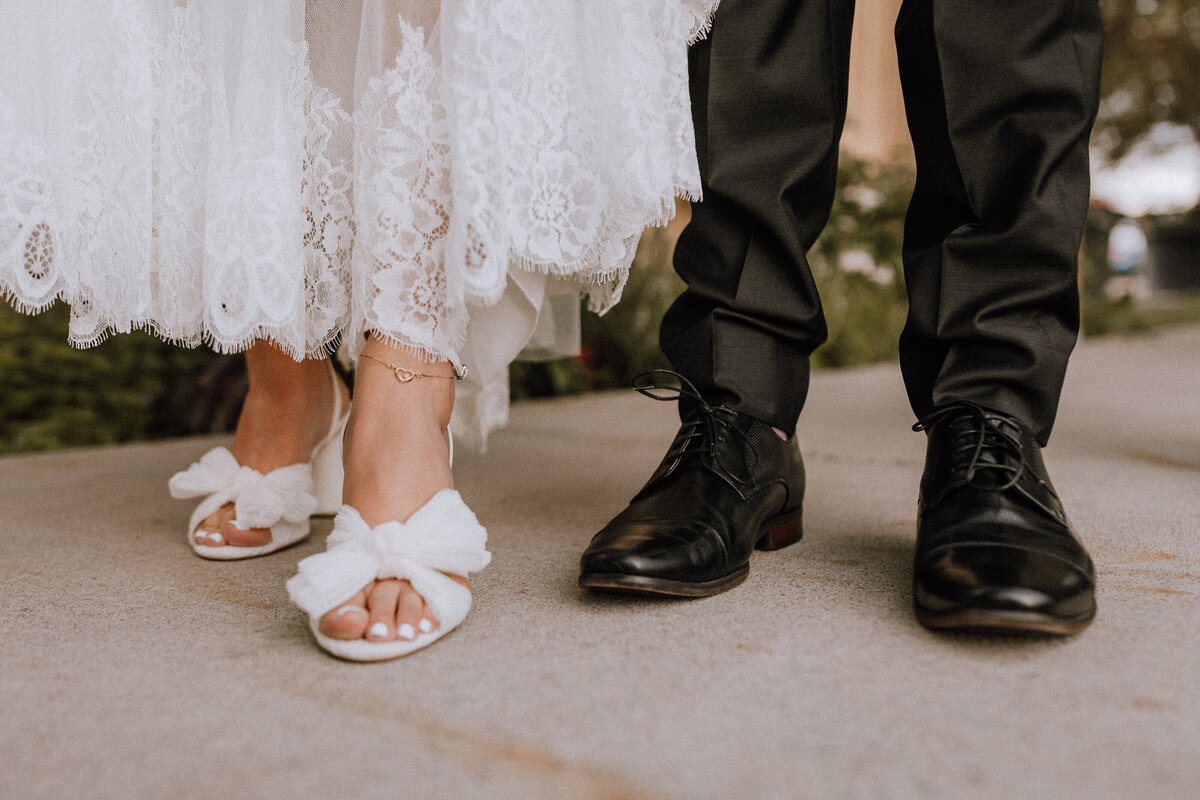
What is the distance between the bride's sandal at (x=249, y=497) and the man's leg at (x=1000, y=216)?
658 mm

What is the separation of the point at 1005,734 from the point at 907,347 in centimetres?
46

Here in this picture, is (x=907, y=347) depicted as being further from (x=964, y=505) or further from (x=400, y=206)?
(x=400, y=206)

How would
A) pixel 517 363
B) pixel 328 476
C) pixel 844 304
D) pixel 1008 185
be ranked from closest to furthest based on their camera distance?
1. pixel 1008 185
2. pixel 328 476
3. pixel 517 363
4. pixel 844 304

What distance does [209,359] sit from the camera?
2006mm

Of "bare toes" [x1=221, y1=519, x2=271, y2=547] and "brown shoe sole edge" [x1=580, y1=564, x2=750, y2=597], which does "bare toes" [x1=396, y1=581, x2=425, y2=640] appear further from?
"bare toes" [x1=221, y1=519, x2=271, y2=547]

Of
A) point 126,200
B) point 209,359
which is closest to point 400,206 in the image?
point 126,200

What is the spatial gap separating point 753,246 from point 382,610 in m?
0.50

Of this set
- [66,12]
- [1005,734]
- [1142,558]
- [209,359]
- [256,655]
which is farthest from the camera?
[209,359]

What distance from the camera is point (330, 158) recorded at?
75cm

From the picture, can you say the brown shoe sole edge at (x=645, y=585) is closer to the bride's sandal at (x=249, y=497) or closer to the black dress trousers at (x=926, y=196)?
the black dress trousers at (x=926, y=196)

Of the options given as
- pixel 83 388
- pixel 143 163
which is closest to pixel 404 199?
pixel 143 163

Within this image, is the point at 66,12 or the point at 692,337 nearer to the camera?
the point at 66,12

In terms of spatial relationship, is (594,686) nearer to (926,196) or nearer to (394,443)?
(394,443)

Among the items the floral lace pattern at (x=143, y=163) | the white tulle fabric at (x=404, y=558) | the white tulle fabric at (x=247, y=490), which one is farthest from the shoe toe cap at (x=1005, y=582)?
the white tulle fabric at (x=247, y=490)
